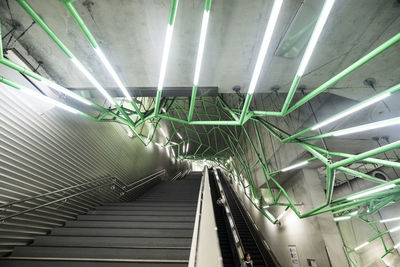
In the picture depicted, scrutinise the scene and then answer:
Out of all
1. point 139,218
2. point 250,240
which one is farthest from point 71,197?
point 250,240

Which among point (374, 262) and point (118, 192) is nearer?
point (118, 192)

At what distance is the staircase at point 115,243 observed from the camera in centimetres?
235

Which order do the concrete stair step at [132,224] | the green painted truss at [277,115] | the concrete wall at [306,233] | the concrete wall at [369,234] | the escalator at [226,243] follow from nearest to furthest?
1. the green painted truss at [277,115]
2. the concrete stair step at [132,224]
3. the escalator at [226,243]
4. the concrete wall at [306,233]
5. the concrete wall at [369,234]

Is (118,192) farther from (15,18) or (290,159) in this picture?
(290,159)

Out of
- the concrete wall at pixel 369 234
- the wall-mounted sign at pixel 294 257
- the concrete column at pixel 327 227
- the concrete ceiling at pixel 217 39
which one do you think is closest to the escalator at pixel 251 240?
the wall-mounted sign at pixel 294 257

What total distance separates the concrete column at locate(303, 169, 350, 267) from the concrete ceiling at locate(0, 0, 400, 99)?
3963mm

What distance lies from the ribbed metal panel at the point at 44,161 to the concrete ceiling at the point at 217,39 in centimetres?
95

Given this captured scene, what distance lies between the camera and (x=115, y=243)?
283cm

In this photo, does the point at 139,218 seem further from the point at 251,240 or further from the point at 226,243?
the point at 251,240

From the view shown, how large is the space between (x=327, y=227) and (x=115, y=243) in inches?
250

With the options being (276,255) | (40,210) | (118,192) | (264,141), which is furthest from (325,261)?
(40,210)

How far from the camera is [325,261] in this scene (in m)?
5.29

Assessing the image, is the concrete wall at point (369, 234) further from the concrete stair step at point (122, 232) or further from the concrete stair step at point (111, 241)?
the concrete stair step at point (111, 241)

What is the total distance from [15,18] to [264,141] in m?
8.16
